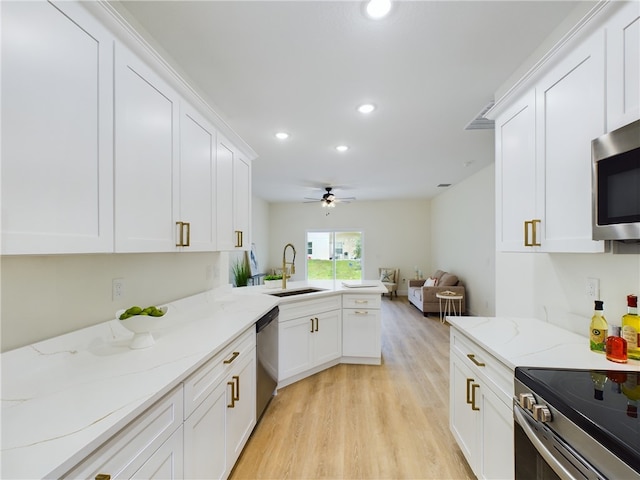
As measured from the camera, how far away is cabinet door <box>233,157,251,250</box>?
8.36ft

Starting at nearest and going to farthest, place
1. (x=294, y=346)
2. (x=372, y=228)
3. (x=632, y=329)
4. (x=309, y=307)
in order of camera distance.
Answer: (x=632, y=329) → (x=294, y=346) → (x=309, y=307) → (x=372, y=228)

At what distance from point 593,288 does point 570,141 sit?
820 millimetres

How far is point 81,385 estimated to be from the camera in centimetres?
101

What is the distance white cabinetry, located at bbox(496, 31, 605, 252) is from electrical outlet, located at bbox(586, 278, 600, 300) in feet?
1.11

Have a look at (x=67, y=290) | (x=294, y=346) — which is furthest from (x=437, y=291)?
(x=67, y=290)

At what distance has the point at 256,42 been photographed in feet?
5.95

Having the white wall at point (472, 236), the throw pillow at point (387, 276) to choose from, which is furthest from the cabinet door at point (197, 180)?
the throw pillow at point (387, 276)

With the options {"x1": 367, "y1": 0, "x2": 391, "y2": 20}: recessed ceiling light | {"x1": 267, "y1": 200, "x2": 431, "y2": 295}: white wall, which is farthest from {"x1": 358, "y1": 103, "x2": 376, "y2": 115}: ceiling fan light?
{"x1": 267, "y1": 200, "x2": 431, "y2": 295}: white wall

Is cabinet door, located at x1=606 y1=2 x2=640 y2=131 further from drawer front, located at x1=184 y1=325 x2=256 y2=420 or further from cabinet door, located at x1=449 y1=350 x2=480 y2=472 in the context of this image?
drawer front, located at x1=184 y1=325 x2=256 y2=420

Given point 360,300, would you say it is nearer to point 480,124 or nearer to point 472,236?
point 480,124

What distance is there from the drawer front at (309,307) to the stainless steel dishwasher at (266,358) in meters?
0.13

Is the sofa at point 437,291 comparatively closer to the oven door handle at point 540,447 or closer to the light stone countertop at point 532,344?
the light stone countertop at point 532,344

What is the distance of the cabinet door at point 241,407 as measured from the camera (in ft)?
5.42

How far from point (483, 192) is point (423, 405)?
3774mm
